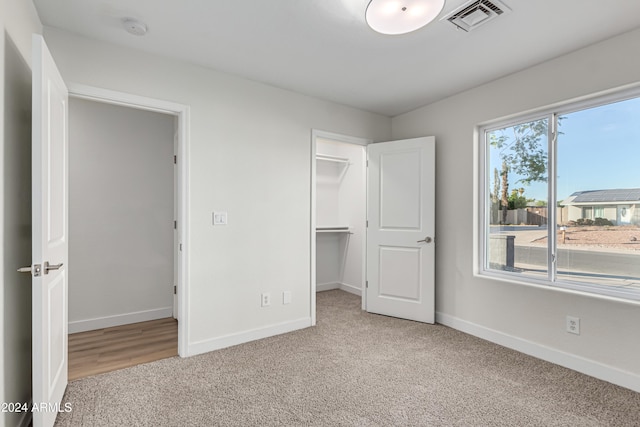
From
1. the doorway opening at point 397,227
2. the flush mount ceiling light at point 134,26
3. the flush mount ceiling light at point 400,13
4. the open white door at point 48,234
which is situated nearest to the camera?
the open white door at point 48,234

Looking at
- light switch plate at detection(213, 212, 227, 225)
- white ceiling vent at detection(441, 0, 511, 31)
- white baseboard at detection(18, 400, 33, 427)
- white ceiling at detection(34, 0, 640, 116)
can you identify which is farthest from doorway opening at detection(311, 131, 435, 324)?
white baseboard at detection(18, 400, 33, 427)

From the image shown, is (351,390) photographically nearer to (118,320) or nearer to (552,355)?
(552,355)

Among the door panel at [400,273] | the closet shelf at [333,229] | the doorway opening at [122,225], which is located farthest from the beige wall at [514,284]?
the doorway opening at [122,225]

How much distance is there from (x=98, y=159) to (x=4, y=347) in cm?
238

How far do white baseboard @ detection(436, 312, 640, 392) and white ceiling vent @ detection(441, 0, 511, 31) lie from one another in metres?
2.55

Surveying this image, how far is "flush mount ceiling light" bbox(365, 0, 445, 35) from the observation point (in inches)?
64.9

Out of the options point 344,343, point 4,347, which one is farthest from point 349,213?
point 4,347

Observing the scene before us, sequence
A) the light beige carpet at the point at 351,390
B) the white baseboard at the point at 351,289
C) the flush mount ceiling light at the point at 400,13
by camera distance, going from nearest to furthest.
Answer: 1. the flush mount ceiling light at the point at 400,13
2. the light beige carpet at the point at 351,390
3. the white baseboard at the point at 351,289

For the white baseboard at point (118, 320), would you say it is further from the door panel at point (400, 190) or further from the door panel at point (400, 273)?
the door panel at point (400, 190)

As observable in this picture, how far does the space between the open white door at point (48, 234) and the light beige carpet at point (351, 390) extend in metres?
0.39

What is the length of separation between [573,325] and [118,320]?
4273 mm

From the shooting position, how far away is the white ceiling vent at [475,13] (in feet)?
6.23

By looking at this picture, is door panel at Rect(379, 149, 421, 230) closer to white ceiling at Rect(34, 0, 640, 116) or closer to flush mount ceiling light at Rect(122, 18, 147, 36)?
white ceiling at Rect(34, 0, 640, 116)

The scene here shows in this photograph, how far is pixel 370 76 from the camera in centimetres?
291
